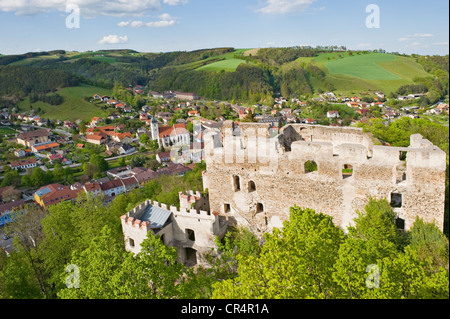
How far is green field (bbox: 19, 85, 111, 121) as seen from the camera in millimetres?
144000

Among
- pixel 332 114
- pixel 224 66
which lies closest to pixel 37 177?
pixel 332 114

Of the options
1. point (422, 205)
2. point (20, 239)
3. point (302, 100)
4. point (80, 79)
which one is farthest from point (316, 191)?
point (80, 79)

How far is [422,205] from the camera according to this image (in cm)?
1684

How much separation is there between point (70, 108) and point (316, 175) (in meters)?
151

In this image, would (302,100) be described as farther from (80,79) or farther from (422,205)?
(422,205)

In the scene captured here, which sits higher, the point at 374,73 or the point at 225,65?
the point at 225,65

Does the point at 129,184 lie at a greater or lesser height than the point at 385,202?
lesser

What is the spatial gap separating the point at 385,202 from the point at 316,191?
11.5ft

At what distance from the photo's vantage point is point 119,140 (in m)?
116

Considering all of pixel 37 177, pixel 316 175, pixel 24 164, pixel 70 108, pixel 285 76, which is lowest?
pixel 37 177

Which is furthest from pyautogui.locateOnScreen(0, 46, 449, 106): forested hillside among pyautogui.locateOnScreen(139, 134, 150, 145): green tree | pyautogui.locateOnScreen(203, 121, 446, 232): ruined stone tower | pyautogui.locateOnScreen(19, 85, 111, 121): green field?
pyautogui.locateOnScreen(203, 121, 446, 232): ruined stone tower

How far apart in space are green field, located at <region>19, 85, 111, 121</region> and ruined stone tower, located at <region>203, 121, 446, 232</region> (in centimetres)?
13306

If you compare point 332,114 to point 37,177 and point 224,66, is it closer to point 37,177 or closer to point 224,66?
point 224,66

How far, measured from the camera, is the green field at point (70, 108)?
144 m
